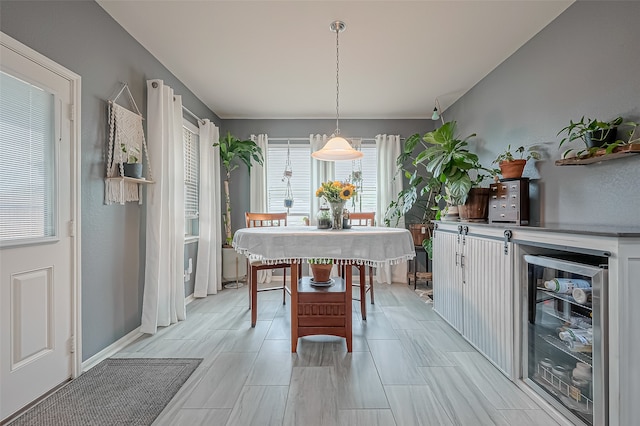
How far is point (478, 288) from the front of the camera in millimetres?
2318

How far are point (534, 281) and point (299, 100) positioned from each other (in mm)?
3325

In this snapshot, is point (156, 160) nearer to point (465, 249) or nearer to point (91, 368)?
point (91, 368)

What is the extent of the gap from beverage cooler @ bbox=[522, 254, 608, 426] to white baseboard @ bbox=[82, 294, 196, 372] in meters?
2.84

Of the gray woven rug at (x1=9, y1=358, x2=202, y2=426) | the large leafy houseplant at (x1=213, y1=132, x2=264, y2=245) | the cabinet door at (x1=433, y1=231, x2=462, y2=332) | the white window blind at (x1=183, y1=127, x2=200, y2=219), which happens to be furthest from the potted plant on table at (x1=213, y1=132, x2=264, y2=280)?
the cabinet door at (x1=433, y1=231, x2=462, y2=332)

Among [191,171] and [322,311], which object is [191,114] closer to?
[191,171]

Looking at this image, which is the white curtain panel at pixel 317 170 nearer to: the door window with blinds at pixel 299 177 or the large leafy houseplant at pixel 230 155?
the door window with blinds at pixel 299 177

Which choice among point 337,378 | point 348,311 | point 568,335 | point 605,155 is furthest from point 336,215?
point 605,155

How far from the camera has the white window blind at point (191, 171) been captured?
12.4 ft

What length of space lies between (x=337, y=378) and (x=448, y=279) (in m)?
1.46

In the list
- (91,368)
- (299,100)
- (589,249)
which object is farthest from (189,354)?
(299,100)

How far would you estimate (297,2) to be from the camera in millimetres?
2170

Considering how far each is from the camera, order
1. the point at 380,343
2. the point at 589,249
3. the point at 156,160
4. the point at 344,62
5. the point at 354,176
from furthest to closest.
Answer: the point at 354,176, the point at 344,62, the point at 156,160, the point at 380,343, the point at 589,249

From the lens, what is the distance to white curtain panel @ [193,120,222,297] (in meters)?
3.86

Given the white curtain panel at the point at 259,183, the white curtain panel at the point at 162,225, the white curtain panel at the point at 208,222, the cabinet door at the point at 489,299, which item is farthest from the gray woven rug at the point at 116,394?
the white curtain panel at the point at 259,183
